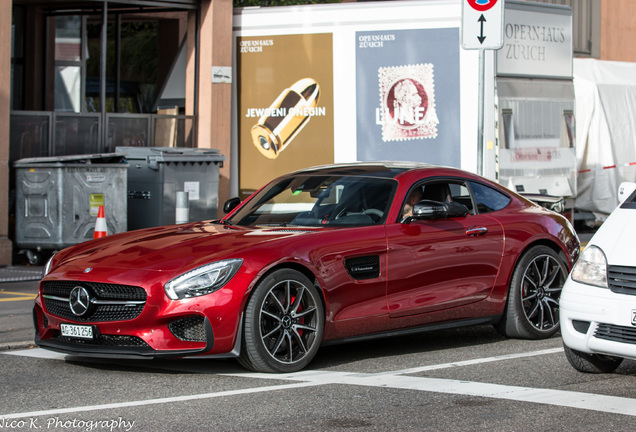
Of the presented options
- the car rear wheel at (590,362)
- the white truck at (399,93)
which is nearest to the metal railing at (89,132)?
the white truck at (399,93)

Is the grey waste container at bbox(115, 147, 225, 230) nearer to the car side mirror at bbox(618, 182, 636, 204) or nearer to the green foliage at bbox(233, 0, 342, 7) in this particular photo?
the green foliage at bbox(233, 0, 342, 7)

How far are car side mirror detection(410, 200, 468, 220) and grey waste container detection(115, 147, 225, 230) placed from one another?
25.1 feet

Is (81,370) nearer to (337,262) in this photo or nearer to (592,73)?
(337,262)

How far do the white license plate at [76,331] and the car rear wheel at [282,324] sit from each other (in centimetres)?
99

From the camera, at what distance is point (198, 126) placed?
16.5m

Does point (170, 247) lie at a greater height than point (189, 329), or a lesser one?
greater

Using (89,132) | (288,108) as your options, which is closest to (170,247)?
(288,108)

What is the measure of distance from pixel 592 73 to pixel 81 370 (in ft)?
48.7

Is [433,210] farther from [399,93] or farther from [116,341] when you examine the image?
[399,93]

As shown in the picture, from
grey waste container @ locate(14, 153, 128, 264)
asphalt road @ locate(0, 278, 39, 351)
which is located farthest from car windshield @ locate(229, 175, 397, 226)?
grey waste container @ locate(14, 153, 128, 264)

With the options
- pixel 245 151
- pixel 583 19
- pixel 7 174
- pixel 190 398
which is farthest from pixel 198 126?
pixel 583 19

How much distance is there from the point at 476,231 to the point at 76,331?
3.15m

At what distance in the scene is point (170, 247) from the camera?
22.5 feet

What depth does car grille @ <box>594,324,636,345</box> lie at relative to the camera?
6043mm
